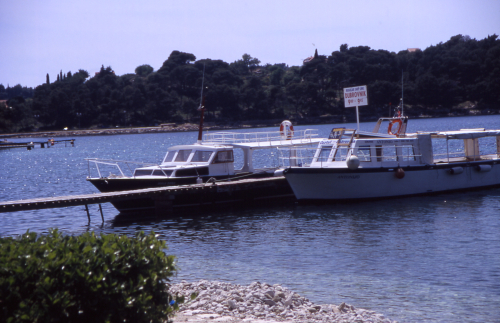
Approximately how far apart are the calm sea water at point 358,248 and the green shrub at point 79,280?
19.0 feet

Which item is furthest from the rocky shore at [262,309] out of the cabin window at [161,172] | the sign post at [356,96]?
the sign post at [356,96]

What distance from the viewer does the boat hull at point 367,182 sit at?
24.3 metres

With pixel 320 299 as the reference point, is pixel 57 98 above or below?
above

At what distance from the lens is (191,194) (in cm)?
2425

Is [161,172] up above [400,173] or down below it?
above

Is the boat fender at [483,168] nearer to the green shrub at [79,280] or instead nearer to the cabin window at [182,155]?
the cabin window at [182,155]

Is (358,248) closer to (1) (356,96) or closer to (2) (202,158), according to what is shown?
(1) (356,96)

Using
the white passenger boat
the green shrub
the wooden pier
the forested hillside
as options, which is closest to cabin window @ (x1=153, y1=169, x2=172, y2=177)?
the wooden pier

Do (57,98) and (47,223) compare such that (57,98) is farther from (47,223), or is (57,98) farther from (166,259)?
(166,259)

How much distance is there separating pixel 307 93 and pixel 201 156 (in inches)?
4839

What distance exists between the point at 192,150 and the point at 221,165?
169 centimetres

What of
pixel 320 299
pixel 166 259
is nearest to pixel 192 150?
pixel 320 299

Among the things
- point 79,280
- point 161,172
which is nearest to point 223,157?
point 161,172

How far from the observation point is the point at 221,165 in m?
26.7
